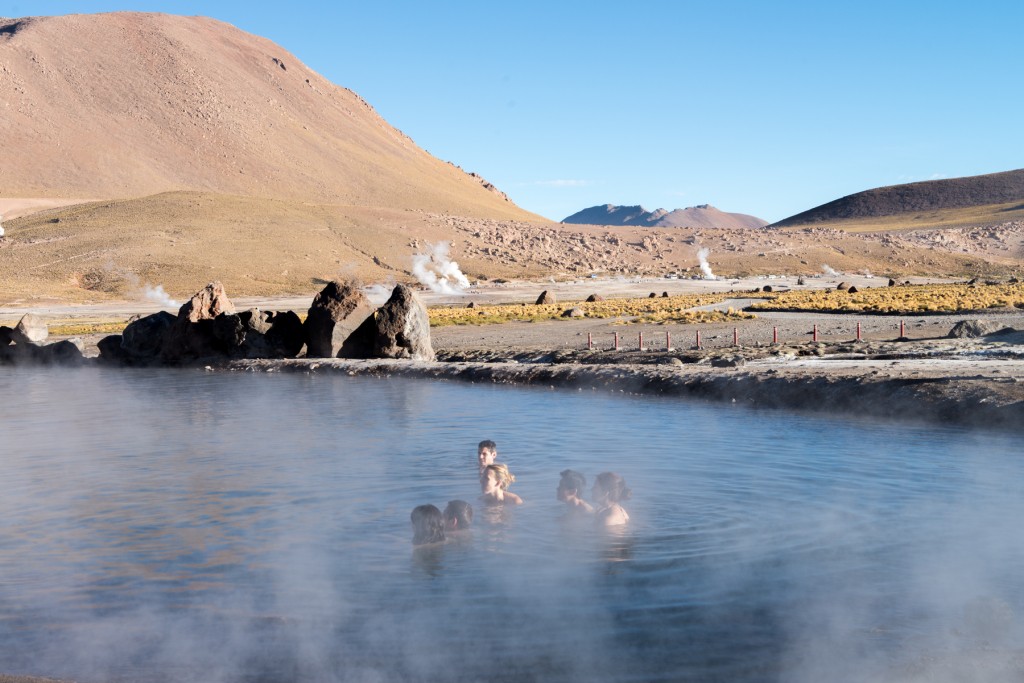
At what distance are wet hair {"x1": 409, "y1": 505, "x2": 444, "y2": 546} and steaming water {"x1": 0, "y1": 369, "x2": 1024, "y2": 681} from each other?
17 centimetres

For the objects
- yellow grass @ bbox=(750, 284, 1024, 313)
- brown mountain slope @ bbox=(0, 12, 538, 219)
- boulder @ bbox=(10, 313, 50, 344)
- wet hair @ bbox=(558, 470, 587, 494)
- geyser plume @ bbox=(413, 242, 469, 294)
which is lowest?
wet hair @ bbox=(558, 470, 587, 494)

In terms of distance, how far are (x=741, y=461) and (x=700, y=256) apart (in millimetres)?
106841

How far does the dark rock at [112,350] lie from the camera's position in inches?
1271

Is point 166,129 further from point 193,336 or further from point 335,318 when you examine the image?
point 335,318

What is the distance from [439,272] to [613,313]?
160 ft

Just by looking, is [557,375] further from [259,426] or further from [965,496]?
[965,496]

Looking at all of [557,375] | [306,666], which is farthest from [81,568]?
[557,375]

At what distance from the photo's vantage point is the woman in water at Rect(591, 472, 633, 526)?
398 inches

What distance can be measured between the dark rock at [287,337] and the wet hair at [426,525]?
71.0ft

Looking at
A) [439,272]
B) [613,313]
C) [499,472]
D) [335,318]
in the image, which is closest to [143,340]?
[335,318]

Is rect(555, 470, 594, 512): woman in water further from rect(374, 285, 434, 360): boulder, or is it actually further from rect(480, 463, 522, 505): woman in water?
rect(374, 285, 434, 360): boulder

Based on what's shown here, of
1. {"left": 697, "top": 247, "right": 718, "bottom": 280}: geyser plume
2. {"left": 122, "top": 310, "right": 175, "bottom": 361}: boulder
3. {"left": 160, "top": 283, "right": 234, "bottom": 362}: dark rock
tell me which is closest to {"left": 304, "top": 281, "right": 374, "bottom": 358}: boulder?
{"left": 160, "top": 283, "right": 234, "bottom": 362}: dark rock

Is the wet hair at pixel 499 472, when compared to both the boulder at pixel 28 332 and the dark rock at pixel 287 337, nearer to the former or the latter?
the dark rock at pixel 287 337

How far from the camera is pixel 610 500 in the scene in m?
10.2
